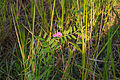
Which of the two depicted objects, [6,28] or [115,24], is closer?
[115,24]

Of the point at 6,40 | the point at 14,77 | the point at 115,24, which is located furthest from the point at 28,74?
the point at 115,24

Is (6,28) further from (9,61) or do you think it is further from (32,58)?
(32,58)

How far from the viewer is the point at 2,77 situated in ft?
3.34

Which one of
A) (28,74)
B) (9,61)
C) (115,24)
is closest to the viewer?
(28,74)

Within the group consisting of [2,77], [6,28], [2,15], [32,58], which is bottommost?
[2,77]

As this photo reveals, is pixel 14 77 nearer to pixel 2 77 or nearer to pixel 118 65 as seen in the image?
pixel 2 77

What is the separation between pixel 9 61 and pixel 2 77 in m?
0.14

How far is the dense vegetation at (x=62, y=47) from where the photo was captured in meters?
0.86

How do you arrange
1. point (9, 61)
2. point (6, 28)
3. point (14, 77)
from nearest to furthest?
1. point (14, 77)
2. point (9, 61)
3. point (6, 28)

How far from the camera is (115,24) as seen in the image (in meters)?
1.26

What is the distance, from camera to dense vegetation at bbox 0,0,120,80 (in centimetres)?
86

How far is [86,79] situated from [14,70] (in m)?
0.50

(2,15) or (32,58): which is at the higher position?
(2,15)

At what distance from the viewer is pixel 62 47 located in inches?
43.5
